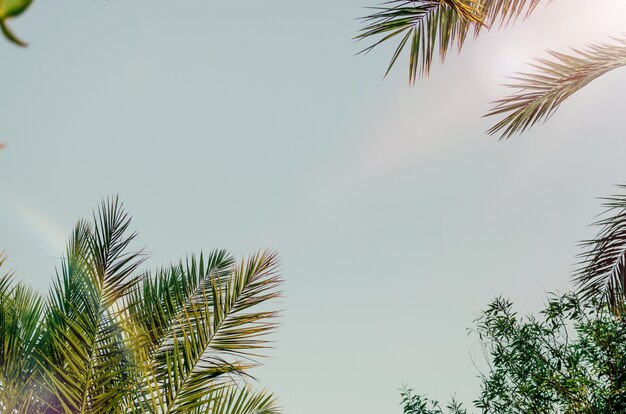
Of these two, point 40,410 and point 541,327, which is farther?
point 541,327

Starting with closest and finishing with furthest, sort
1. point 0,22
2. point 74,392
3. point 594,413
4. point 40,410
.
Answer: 1. point 0,22
2. point 74,392
3. point 40,410
4. point 594,413

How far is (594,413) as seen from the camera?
24.6ft

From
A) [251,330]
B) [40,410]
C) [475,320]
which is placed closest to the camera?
[40,410]

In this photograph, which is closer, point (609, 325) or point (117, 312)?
point (117, 312)

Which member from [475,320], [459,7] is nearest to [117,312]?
[459,7]

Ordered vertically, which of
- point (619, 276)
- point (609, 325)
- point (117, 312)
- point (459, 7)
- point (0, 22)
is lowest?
point (0, 22)

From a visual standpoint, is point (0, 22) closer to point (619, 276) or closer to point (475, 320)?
point (619, 276)

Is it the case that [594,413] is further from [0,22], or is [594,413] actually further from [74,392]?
[0,22]

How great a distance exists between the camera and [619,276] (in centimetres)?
557

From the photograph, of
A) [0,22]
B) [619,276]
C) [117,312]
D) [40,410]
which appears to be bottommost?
[0,22]

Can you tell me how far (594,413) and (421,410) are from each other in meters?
2.67

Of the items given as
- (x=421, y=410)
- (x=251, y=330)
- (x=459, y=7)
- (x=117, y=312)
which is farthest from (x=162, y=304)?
(x=421, y=410)

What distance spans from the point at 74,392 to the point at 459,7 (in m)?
3.59

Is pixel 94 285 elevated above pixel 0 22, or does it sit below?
above
